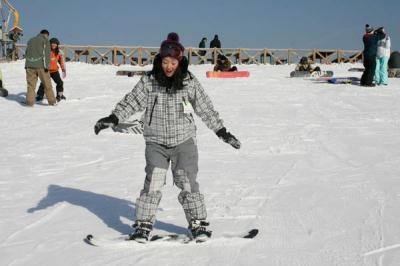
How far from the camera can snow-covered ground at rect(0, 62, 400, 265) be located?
354 cm

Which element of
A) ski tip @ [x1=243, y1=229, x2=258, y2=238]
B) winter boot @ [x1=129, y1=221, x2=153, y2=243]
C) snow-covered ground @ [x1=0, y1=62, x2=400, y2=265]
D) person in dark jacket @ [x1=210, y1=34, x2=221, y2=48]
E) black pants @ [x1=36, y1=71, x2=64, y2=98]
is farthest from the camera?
person in dark jacket @ [x1=210, y1=34, x2=221, y2=48]

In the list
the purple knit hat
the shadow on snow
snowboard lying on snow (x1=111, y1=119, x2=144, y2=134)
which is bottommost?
the shadow on snow

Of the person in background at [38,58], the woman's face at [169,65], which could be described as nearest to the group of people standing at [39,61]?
the person in background at [38,58]

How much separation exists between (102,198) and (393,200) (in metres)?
2.75

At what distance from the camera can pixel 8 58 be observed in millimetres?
25672

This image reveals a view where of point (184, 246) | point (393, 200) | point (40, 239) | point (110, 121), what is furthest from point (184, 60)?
point (393, 200)

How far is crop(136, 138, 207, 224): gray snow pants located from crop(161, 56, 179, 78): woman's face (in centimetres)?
50

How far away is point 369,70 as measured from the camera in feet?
51.6

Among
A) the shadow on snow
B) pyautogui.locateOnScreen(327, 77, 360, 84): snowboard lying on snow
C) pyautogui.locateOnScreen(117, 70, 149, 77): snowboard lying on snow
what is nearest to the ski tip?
the shadow on snow

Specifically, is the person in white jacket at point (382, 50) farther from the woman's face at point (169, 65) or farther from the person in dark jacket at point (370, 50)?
the woman's face at point (169, 65)

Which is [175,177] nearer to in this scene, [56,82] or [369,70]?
[56,82]

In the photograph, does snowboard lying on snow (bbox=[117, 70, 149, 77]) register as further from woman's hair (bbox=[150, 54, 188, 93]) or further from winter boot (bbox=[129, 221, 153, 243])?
winter boot (bbox=[129, 221, 153, 243])

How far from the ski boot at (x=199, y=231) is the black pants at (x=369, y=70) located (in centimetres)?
1278

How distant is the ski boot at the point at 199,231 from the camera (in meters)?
3.68
